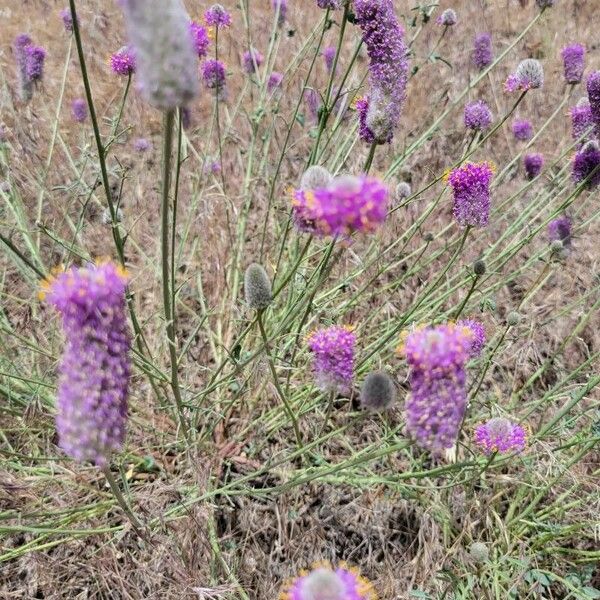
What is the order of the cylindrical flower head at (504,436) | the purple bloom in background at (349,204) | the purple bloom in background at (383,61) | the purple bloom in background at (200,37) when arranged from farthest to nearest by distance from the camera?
the purple bloom in background at (200,37), the cylindrical flower head at (504,436), the purple bloom in background at (383,61), the purple bloom in background at (349,204)

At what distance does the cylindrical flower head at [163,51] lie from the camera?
34.6 inches

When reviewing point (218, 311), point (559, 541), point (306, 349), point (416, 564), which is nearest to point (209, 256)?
point (218, 311)

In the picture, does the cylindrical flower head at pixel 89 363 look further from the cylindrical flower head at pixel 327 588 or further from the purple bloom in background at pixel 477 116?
the purple bloom in background at pixel 477 116

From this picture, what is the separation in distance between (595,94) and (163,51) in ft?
6.13

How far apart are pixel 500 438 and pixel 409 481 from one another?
669 mm

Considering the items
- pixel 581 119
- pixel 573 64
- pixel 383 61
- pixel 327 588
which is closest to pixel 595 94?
pixel 581 119

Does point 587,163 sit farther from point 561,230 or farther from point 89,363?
point 89,363

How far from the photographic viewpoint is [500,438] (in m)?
1.86

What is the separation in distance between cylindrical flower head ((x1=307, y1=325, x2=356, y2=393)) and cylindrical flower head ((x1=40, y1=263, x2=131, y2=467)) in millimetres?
710

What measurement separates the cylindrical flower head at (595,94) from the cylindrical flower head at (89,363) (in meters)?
1.90

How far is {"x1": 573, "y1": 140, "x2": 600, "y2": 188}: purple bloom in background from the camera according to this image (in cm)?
238

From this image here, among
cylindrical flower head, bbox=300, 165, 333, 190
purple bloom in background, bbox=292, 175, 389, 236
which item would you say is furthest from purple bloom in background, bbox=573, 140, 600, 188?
purple bloom in background, bbox=292, 175, 389, 236

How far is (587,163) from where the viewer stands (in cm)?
240

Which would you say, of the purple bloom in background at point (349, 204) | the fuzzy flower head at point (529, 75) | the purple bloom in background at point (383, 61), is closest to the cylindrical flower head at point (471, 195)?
the purple bloom in background at point (383, 61)
